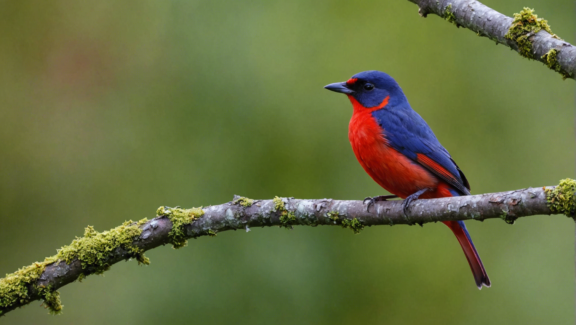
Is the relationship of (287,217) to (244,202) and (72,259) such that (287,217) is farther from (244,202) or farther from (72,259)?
(72,259)

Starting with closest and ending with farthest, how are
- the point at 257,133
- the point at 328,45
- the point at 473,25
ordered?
the point at 473,25
the point at 257,133
the point at 328,45

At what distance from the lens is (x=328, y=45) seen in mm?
7672

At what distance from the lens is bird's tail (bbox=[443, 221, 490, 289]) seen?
457 centimetres

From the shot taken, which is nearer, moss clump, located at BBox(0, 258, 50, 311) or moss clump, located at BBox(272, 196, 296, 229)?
moss clump, located at BBox(0, 258, 50, 311)

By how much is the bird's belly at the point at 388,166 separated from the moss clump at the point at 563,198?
160 centimetres

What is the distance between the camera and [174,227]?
3.63 m

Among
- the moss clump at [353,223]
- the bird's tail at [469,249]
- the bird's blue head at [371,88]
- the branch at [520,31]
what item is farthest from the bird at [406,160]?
the branch at [520,31]

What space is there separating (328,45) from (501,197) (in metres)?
5.04

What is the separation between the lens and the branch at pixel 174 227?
135 inches

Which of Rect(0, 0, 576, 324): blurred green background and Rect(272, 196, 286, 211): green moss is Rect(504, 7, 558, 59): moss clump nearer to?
Rect(272, 196, 286, 211): green moss

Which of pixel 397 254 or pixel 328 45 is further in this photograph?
pixel 328 45

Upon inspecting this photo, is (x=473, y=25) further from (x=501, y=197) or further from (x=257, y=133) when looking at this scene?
(x=257, y=133)

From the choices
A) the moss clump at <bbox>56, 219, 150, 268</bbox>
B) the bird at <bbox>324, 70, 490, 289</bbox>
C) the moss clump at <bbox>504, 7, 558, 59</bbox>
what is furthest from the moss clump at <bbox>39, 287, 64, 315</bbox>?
the moss clump at <bbox>504, 7, 558, 59</bbox>

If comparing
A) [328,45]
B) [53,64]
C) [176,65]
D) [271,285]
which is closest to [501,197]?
[271,285]
